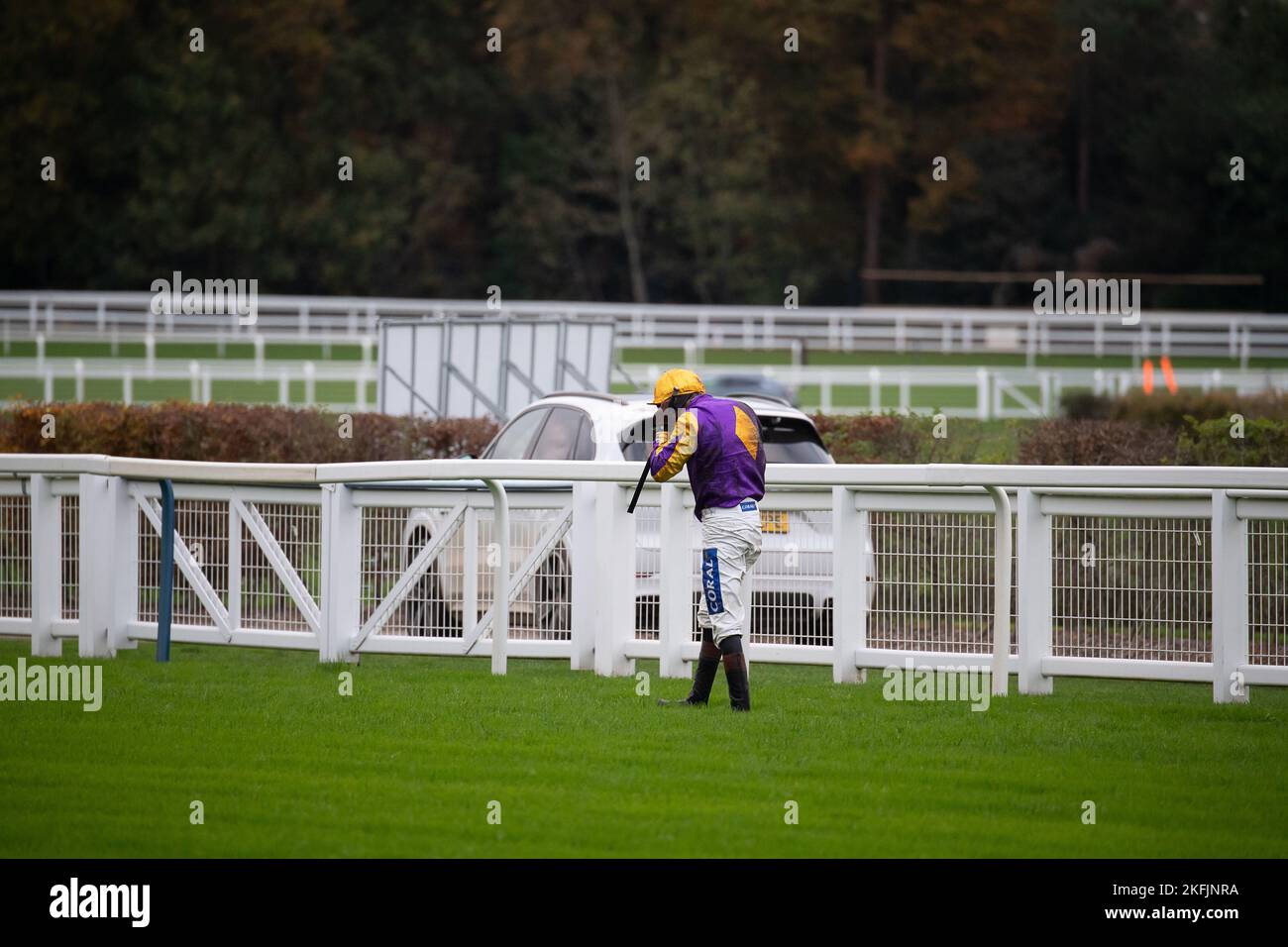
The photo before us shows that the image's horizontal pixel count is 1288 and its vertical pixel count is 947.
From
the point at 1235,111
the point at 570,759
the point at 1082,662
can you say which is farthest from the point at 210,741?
the point at 1235,111

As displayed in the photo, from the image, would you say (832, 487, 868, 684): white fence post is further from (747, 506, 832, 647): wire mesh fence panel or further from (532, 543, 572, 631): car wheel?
(532, 543, 572, 631): car wheel

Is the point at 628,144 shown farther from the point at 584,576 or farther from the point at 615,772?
the point at 615,772

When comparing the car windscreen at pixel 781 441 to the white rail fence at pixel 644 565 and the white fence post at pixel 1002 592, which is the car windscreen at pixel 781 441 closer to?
the white rail fence at pixel 644 565

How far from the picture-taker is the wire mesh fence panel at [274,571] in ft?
37.1

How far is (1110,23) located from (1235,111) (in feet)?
27.4

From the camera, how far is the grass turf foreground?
6.71 m

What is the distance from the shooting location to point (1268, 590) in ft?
31.6

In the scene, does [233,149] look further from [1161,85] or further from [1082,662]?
[1082,662]

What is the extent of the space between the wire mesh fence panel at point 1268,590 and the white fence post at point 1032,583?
1.01 metres


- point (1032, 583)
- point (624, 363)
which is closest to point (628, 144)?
point (624, 363)

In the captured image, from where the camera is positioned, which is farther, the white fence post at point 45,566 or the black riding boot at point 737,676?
the white fence post at point 45,566

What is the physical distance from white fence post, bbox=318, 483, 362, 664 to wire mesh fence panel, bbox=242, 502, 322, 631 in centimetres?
16

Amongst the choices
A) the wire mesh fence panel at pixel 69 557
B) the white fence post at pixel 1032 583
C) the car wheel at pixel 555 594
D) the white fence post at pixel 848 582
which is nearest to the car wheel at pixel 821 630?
the white fence post at pixel 848 582
